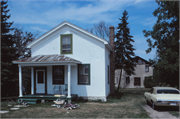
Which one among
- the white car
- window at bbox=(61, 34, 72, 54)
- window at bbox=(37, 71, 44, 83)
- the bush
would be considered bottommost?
the bush

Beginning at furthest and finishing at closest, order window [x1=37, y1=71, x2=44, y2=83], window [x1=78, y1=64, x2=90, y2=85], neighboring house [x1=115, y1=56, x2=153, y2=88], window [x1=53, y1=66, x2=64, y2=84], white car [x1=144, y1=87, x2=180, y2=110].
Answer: neighboring house [x1=115, y1=56, x2=153, y2=88]
window [x1=37, y1=71, x2=44, y2=83]
window [x1=53, y1=66, x2=64, y2=84]
window [x1=78, y1=64, x2=90, y2=85]
white car [x1=144, y1=87, x2=180, y2=110]

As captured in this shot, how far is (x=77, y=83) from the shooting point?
50.2ft

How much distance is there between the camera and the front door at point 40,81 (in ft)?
52.9

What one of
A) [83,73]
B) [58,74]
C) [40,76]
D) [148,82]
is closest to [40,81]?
[40,76]

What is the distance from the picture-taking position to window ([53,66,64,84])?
618 inches

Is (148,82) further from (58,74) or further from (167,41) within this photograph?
(58,74)

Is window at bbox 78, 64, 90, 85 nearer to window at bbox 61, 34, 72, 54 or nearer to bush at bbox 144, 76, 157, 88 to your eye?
window at bbox 61, 34, 72, 54

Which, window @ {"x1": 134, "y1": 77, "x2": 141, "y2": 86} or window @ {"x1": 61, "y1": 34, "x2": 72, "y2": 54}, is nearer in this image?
window @ {"x1": 61, "y1": 34, "x2": 72, "y2": 54}

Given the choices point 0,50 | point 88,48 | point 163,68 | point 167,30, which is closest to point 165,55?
point 163,68

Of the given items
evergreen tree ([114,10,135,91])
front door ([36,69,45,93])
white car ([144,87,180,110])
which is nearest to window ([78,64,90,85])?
front door ([36,69,45,93])

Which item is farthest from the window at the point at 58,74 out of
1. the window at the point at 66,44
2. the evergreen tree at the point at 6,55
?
the evergreen tree at the point at 6,55

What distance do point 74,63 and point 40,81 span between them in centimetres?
412

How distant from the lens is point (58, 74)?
1580cm

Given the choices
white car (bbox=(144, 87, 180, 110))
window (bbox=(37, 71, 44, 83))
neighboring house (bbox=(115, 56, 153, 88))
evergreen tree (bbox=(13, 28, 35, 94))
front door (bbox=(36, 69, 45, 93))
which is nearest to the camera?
white car (bbox=(144, 87, 180, 110))
